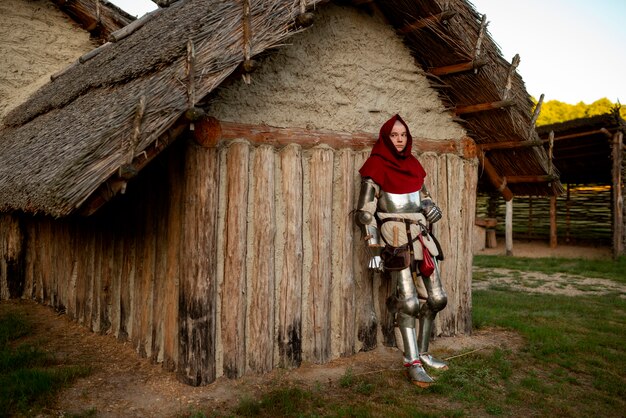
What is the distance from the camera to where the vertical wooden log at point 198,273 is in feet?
12.9

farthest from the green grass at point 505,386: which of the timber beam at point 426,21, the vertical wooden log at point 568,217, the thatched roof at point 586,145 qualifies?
the vertical wooden log at point 568,217

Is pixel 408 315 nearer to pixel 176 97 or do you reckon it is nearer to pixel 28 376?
pixel 176 97

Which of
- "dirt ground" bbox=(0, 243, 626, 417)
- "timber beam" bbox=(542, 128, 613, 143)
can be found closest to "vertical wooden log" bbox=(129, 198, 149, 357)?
"dirt ground" bbox=(0, 243, 626, 417)

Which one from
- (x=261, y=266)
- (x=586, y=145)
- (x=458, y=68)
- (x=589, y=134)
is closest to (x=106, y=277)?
(x=261, y=266)

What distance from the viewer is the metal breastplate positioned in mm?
4504

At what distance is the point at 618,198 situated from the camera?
12531 millimetres

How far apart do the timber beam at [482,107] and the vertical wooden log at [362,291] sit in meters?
1.26

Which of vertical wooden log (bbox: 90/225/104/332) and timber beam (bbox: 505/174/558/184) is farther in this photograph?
timber beam (bbox: 505/174/558/184)

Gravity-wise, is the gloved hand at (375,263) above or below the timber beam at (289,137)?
below

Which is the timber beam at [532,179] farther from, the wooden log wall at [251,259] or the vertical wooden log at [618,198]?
the vertical wooden log at [618,198]

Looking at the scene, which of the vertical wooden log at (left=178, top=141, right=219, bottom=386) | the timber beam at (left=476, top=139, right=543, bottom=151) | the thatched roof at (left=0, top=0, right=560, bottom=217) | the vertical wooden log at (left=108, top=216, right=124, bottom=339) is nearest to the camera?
the thatched roof at (left=0, top=0, right=560, bottom=217)

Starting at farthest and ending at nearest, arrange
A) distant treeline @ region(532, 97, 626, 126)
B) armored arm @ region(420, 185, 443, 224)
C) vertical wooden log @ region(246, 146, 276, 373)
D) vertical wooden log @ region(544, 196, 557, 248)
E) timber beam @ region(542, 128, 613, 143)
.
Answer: distant treeline @ region(532, 97, 626, 126), vertical wooden log @ region(544, 196, 557, 248), timber beam @ region(542, 128, 613, 143), armored arm @ region(420, 185, 443, 224), vertical wooden log @ region(246, 146, 276, 373)

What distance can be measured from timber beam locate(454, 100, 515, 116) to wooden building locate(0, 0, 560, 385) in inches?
0.6

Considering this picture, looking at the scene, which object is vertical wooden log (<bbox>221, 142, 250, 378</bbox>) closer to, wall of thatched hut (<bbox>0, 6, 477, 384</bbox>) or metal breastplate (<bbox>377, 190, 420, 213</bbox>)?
wall of thatched hut (<bbox>0, 6, 477, 384</bbox>)
